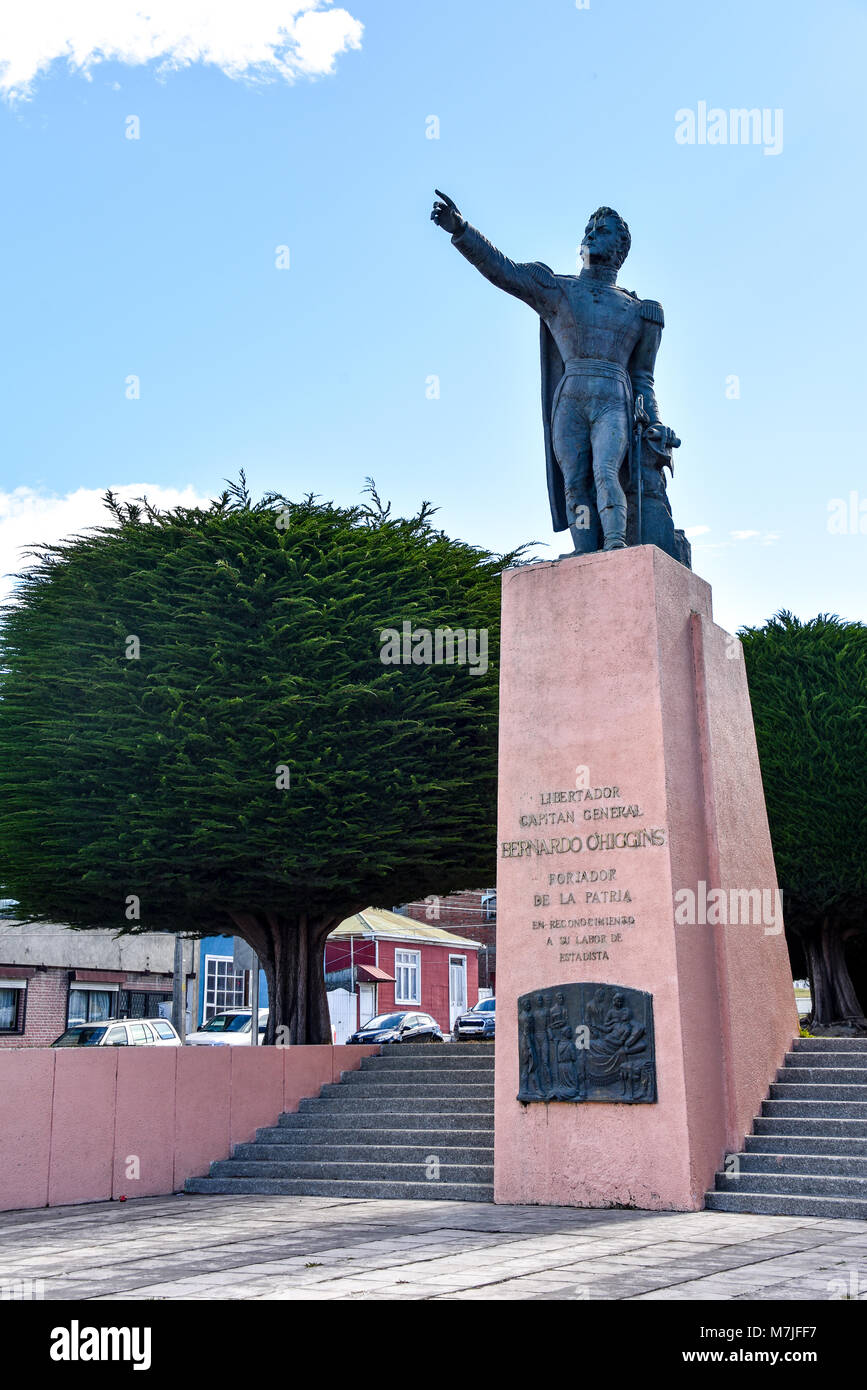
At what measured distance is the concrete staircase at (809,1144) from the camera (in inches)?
398

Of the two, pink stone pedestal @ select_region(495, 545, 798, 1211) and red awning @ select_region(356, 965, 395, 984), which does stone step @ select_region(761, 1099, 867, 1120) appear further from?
red awning @ select_region(356, 965, 395, 984)

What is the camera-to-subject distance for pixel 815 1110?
1174cm

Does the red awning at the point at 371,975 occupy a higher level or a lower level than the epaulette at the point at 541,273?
lower

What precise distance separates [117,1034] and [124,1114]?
12327 millimetres

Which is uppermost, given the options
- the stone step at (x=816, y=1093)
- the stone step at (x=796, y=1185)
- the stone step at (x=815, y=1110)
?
the stone step at (x=816, y=1093)

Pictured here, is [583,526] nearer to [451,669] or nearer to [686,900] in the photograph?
[686,900]

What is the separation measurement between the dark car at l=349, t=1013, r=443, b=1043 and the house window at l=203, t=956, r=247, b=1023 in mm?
8464

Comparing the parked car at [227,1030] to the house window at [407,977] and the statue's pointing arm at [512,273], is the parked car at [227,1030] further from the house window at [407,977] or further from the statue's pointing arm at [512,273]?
the statue's pointing arm at [512,273]

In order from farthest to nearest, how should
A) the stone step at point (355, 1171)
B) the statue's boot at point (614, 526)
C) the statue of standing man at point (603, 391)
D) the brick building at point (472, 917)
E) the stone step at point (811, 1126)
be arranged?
the brick building at point (472, 917) < the statue of standing man at point (603, 391) < the statue's boot at point (614, 526) < the stone step at point (355, 1171) < the stone step at point (811, 1126)

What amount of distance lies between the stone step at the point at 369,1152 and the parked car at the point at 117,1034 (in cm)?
1006

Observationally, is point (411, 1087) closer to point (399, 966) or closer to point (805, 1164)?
point (805, 1164)

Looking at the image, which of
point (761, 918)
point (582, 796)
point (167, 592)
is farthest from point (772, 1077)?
point (167, 592)

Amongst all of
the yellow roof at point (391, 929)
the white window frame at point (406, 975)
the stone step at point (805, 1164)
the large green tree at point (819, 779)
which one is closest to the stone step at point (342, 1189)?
the stone step at point (805, 1164)

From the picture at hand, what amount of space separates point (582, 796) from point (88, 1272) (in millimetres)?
5979
